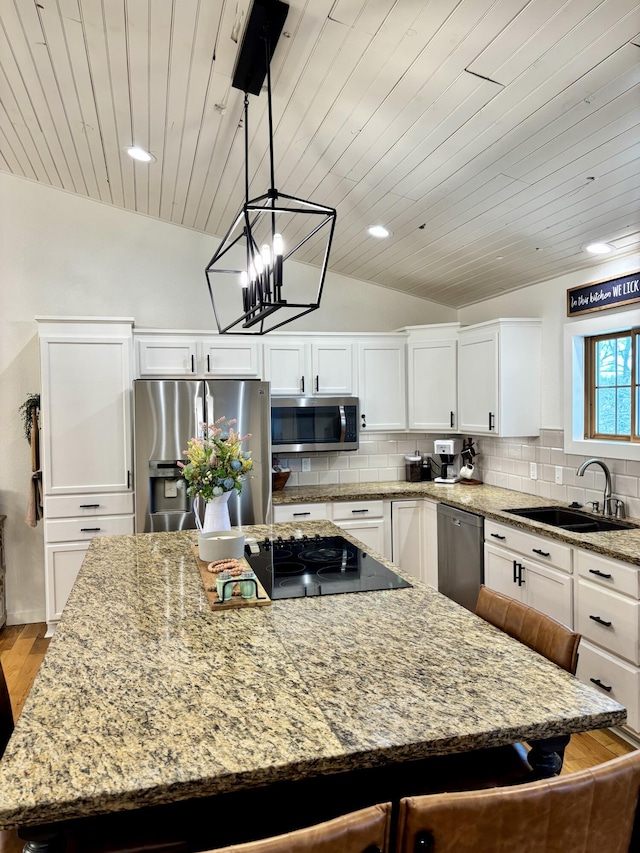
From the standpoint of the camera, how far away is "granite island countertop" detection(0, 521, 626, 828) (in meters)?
0.99

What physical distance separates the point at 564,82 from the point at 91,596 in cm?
243

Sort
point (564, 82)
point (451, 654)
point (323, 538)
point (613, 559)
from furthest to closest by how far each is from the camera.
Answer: point (323, 538) < point (613, 559) < point (564, 82) < point (451, 654)

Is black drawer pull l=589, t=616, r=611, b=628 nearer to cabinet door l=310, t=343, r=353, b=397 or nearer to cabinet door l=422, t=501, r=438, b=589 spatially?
cabinet door l=422, t=501, r=438, b=589

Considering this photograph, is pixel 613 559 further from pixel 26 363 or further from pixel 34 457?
pixel 26 363

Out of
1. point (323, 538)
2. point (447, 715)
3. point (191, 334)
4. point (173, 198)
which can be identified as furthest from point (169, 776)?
point (173, 198)

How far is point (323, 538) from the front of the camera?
2758 mm

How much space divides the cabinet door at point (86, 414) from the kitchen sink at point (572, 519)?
2.72m

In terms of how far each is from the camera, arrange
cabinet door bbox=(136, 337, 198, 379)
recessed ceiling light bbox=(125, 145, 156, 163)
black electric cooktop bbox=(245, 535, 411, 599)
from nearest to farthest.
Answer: black electric cooktop bbox=(245, 535, 411, 599) < recessed ceiling light bbox=(125, 145, 156, 163) < cabinet door bbox=(136, 337, 198, 379)

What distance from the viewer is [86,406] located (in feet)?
12.6

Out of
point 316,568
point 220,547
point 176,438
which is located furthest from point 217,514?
point 176,438

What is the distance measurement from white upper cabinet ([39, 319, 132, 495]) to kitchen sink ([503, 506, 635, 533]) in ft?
8.95

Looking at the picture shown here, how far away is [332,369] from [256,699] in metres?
3.48

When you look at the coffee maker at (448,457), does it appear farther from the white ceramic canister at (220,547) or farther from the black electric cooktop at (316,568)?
the white ceramic canister at (220,547)

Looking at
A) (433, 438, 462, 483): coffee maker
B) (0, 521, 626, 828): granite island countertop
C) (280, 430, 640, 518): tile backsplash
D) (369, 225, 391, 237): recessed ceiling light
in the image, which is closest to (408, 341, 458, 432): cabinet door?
(433, 438, 462, 483): coffee maker
